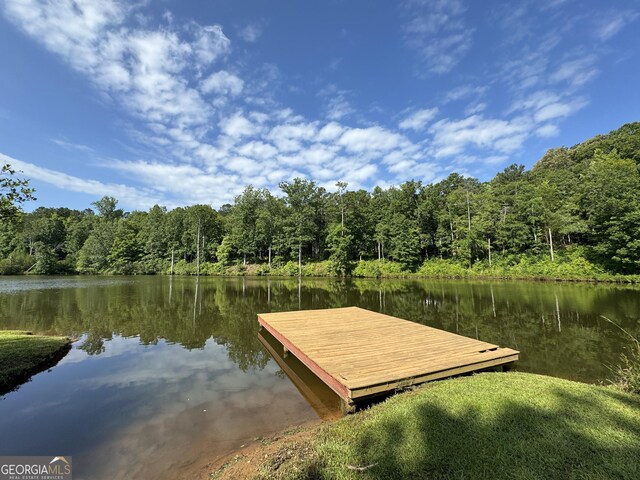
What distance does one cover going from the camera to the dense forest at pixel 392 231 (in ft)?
92.6

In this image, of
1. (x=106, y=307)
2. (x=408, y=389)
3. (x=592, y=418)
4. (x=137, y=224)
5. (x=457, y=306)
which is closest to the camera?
(x=592, y=418)

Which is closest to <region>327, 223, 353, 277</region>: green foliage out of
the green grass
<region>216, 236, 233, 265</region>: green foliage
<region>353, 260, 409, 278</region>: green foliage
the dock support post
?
<region>353, 260, 409, 278</region>: green foliage

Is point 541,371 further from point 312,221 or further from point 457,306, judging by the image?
point 312,221

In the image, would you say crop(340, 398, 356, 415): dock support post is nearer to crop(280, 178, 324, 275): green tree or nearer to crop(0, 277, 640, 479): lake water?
crop(0, 277, 640, 479): lake water

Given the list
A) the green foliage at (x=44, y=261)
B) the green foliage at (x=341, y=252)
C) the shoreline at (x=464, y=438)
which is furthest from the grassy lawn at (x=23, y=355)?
the green foliage at (x=44, y=261)

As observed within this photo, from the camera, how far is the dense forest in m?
28.2

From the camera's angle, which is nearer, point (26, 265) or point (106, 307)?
point (106, 307)

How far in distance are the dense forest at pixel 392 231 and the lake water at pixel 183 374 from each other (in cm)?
1671

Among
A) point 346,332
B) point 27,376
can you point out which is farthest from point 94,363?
point 346,332

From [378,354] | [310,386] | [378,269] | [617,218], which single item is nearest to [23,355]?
[310,386]

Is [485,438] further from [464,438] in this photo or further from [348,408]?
[348,408]

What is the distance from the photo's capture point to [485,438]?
9.80 ft

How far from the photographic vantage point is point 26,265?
43.5 meters

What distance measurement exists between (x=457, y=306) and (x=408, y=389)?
1135 cm
